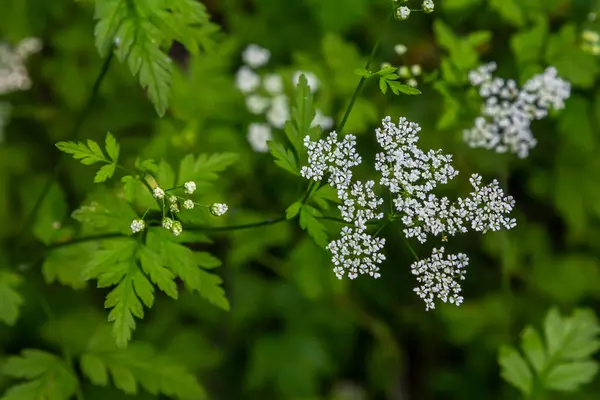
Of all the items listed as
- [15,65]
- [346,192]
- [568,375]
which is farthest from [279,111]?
[568,375]

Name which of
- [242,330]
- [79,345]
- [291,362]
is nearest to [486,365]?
[291,362]

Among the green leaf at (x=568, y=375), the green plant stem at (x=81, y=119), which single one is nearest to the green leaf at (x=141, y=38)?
the green plant stem at (x=81, y=119)

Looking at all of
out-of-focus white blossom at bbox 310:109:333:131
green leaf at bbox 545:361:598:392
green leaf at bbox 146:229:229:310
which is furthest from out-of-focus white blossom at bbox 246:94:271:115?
green leaf at bbox 545:361:598:392

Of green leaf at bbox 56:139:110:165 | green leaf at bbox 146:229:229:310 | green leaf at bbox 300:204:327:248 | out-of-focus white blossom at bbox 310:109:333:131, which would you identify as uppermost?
green leaf at bbox 56:139:110:165

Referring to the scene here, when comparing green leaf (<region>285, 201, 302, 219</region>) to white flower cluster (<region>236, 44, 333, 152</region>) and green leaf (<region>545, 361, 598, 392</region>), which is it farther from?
green leaf (<region>545, 361, 598, 392</region>)

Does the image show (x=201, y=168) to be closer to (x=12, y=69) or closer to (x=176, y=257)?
(x=176, y=257)

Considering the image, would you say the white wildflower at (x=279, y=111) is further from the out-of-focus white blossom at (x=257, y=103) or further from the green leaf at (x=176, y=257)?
the green leaf at (x=176, y=257)

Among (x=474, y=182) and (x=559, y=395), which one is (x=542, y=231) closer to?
(x=559, y=395)
